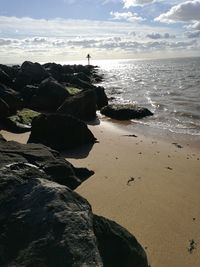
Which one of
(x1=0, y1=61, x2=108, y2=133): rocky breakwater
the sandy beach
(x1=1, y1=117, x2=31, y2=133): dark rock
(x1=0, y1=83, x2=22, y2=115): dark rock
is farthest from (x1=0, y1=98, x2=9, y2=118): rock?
the sandy beach

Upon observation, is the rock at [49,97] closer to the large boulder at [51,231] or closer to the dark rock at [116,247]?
the large boulder at [51,231]

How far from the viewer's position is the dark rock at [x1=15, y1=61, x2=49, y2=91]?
88.9ft

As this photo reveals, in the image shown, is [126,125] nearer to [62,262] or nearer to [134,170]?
[134,170]

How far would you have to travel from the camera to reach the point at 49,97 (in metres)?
19.5

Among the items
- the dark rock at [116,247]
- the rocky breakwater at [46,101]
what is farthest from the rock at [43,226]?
the rocky breakwater at [46,101]

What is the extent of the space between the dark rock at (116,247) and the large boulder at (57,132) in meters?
6.32

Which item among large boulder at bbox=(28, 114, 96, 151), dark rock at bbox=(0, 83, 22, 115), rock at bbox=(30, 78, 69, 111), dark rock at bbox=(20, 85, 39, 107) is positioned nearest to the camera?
large boulder at bbox=(28, 114, 96, 151)

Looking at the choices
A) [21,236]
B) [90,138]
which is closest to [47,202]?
[21,236]

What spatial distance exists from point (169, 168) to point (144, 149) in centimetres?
224

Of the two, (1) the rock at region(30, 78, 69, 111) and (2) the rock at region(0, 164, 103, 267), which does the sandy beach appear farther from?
(1) the rock at region(30, 78, 69, 111)

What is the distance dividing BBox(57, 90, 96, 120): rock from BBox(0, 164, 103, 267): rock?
12.3 metres

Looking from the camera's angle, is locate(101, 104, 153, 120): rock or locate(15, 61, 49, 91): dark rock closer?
locate(101, 104, 153, 120): rock

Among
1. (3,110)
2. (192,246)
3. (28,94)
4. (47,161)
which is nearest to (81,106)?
(3,110)

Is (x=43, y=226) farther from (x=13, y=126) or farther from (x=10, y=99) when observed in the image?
(x=10, y=99)
